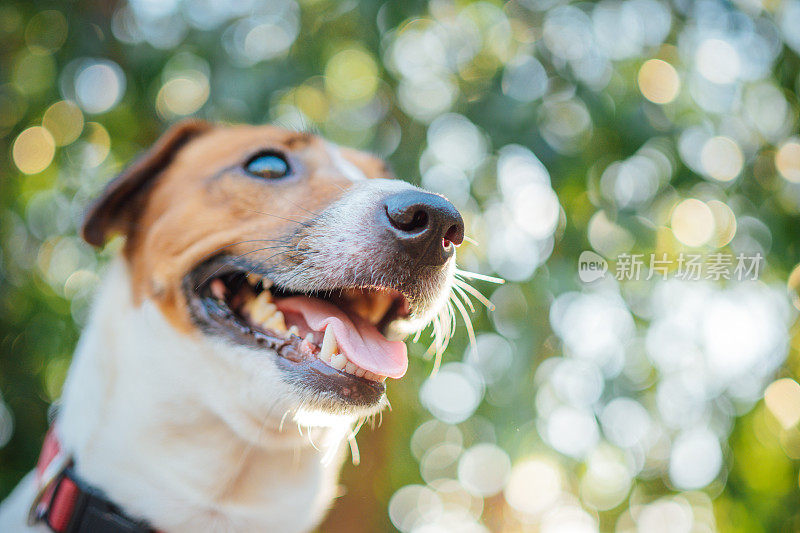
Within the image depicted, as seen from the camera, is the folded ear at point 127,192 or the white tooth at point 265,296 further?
the folded ear at point 127,192

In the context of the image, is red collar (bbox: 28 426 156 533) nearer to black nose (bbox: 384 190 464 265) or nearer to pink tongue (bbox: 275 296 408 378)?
pink tongue (bbox: 275 296 408 378)

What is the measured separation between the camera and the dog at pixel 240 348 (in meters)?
1.65

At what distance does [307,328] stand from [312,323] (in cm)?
2

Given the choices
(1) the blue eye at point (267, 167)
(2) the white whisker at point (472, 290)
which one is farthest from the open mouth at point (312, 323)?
(1) the blue eye at point (267, 167)

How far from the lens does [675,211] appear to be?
10.6 ft

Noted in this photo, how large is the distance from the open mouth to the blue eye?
379mm

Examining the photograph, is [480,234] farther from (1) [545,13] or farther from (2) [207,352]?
(2) [207,352]

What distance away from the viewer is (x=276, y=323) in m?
1.77

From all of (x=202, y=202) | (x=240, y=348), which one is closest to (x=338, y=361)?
(x=240, y=348)

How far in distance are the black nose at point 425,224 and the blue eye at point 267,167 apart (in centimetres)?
57

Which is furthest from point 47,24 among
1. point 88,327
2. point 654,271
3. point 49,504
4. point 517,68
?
point 654,271

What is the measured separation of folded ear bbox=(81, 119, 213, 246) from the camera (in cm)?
212

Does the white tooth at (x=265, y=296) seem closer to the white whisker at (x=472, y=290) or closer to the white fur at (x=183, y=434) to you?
the white fur at (x=183, y=434)

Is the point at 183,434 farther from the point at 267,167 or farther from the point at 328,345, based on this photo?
the point at 267,167
